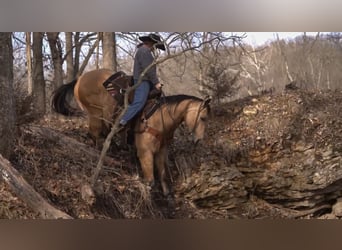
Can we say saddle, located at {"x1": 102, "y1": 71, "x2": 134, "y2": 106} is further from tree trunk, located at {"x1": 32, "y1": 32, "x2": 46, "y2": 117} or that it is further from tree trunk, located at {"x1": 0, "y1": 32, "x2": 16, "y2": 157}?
tree trunk, located at {"x1": 0, "y1": 32, "x2": 16, "y2": 157}

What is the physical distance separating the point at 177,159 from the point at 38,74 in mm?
1158

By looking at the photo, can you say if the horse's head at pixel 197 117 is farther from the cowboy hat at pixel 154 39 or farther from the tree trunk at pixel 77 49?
the tree trunk at pixel 77 49

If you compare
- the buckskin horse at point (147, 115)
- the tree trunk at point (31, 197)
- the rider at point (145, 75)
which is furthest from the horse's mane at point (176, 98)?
the tree trunk at point (31, 197)

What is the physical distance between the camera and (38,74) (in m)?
3.38

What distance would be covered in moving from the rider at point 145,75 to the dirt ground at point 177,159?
0.86 ft

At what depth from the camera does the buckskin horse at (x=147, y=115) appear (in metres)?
3.41

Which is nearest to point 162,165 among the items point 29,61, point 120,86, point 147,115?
point 147,115

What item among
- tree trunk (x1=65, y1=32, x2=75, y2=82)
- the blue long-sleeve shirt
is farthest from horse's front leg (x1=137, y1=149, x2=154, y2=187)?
tree trunk (x1=65, y1=32, x2=75, y2=82)

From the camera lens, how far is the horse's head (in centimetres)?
339

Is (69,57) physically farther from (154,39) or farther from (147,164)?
(147,164)

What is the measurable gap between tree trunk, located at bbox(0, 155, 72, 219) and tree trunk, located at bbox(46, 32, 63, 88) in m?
0.72

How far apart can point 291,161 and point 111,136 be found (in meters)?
1.29
